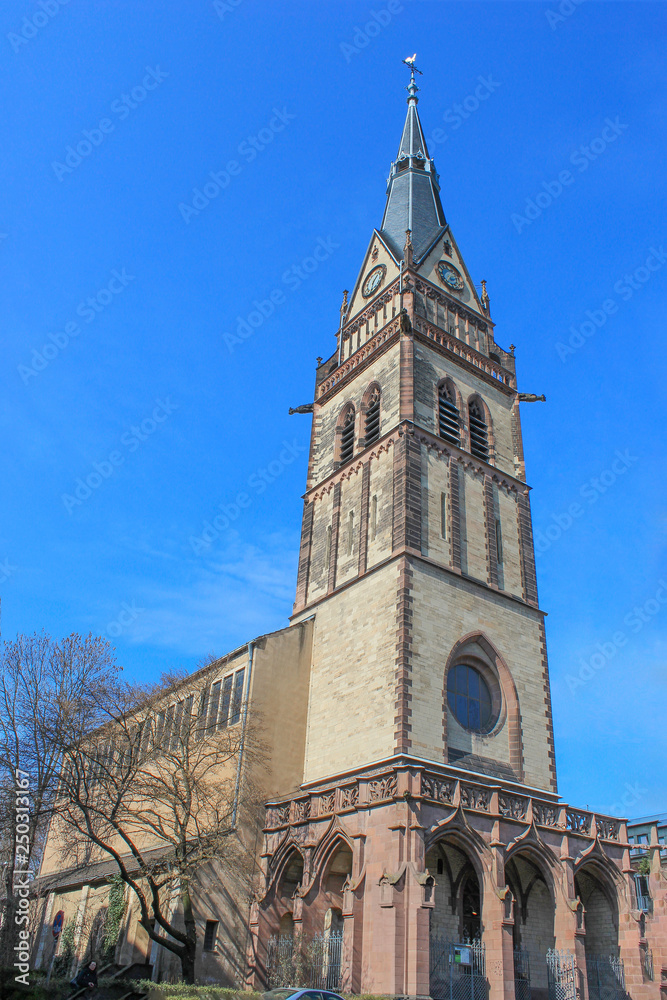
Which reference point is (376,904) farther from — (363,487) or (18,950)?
(363,487)

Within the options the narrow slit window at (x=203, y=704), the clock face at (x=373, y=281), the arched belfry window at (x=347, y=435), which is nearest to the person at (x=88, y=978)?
the narrow slit window at (x=203, y=704)

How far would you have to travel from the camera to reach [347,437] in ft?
112

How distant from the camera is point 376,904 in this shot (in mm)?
18234

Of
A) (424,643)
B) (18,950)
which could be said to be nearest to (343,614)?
(424,643)

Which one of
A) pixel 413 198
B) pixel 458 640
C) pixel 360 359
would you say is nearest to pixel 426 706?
pixel 458 640

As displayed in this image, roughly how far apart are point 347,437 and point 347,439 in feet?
0.32

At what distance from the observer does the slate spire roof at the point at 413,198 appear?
38.8 m

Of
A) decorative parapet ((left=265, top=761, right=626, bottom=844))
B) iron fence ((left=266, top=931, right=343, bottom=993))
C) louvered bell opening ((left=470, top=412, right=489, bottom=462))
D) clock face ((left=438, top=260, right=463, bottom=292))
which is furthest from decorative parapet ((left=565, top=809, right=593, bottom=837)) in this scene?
clock face ((left=438, top=260, right=463, bottom=292))

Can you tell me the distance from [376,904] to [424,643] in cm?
852

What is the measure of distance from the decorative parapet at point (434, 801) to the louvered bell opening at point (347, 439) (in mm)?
14918

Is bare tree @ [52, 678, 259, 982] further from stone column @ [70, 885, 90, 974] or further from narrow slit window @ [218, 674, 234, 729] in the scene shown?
stone column @ [70, 885, 90, 974]

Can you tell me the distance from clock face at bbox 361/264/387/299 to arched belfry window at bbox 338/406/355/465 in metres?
7.01

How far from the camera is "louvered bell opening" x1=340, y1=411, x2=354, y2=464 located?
33594 millimetres

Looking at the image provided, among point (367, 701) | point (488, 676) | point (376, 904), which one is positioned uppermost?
point (488, 676)
